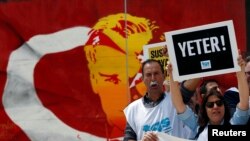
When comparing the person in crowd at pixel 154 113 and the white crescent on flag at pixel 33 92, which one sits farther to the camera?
the white crescent on flag at pixel 33 92

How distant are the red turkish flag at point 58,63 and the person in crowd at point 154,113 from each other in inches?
78.1

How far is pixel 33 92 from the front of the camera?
26.1ft

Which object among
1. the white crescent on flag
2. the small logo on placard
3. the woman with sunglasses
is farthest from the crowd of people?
the white crescent on flag

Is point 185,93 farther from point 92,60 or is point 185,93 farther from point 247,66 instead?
point 92,60

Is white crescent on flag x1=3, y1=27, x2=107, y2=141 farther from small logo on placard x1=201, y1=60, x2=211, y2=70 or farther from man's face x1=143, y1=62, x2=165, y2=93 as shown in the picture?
small logo on placard x1=201, y1=60, x2=211, y2=70

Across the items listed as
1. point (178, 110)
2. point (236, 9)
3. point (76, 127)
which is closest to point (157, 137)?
point (178, 110)

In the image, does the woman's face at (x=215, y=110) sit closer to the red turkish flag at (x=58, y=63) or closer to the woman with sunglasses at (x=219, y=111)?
the woman with sunglasses at (x=219, y=111)

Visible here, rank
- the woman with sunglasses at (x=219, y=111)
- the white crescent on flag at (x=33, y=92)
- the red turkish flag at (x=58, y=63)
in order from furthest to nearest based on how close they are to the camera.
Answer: the white crescent on flag at (x=33, y=92), the red turkish flag at (x=58, y=63), the woman with sunglasses at (x=219, y=111)

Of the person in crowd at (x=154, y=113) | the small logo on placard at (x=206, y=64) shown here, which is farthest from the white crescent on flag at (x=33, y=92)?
the small logo on placard at (x=206, y=64)

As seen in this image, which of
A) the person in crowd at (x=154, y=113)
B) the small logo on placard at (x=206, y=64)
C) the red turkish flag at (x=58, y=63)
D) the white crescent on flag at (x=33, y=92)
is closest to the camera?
the small logo on placard at (x=206, y=64)

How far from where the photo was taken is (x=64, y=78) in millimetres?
7762

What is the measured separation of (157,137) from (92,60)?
9.23 feet

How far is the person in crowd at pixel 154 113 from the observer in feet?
16.9

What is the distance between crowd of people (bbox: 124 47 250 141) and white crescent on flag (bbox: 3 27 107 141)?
2.38 metres
